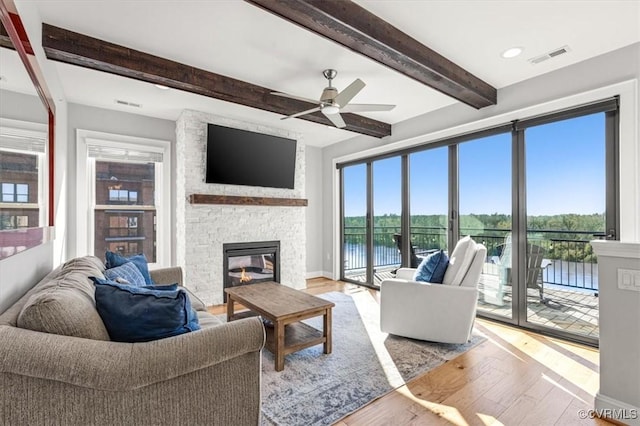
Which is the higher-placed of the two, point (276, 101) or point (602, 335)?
point (276, 101)

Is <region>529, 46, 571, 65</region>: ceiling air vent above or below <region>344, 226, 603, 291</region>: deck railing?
above

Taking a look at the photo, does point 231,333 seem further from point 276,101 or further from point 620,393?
point 276,101

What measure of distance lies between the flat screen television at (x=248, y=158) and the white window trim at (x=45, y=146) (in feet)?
7.33

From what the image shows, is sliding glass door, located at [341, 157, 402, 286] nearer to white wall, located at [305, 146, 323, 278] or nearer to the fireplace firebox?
white wall, located at [305, 146, 323, 278]

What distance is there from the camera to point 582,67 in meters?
2.88

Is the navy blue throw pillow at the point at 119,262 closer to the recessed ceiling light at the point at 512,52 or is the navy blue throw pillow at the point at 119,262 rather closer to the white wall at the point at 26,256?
the white wall at the point at 26,256

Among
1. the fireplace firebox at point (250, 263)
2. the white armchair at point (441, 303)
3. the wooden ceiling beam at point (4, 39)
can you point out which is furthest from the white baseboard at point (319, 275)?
the wooden ceiling beam at point (4, 39)

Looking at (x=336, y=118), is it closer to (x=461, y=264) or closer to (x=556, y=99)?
(x=461, y=264)

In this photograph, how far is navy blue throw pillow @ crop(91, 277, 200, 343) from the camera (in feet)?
4.32

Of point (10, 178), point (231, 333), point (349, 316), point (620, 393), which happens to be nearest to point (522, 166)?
point (620, 393)

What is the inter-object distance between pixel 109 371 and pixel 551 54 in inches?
148

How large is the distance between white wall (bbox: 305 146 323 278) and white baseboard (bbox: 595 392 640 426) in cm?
450

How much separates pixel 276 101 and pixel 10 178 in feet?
8.64

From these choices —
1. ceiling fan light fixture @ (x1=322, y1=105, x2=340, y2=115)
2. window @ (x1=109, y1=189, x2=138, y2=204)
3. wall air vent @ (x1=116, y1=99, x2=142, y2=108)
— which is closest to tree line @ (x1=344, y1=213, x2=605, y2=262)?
ceiling fan light fixture @ (x1=322, y1=105, x2=340, y2=115)
